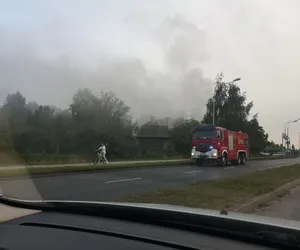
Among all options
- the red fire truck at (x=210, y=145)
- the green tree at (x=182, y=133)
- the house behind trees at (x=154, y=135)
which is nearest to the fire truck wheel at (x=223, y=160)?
the red fire truck at (x=210, y=145)

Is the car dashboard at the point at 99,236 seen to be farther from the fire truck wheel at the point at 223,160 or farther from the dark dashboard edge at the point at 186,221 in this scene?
the fire truck wheel at the point at 223,160

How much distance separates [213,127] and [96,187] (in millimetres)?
19044

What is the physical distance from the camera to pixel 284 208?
32.4ft

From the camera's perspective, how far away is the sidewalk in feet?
29.2

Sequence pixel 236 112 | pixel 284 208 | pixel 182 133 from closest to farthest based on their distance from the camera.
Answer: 1. pixel 284 208
2. pixel 182 133
3. pixel 236 112

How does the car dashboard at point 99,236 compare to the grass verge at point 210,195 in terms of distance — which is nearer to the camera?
the car dashboard at point 99,236

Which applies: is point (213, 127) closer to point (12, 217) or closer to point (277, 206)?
point (277, 206)

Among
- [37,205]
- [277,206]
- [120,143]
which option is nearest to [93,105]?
[120,143]

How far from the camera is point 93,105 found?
149 feet

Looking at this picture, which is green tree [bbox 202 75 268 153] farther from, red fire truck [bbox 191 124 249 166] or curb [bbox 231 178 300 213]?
curb [bbox 231 178 300 213]

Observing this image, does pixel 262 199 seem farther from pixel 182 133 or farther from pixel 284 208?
pixel 182 133

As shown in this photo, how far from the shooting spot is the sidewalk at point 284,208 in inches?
350

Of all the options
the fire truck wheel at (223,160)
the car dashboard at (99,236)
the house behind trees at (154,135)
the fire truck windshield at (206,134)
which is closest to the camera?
the car dashboard at (99,236)

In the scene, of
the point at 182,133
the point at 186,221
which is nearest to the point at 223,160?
the point at 182,133
